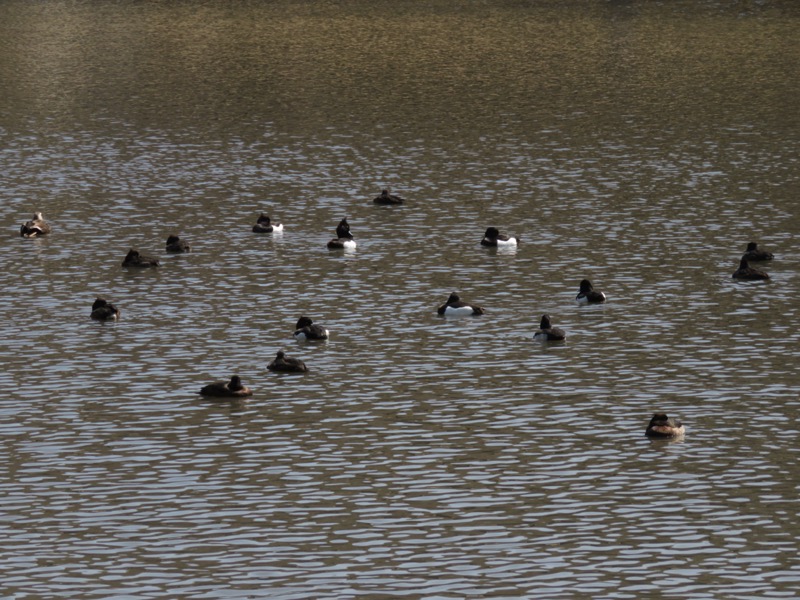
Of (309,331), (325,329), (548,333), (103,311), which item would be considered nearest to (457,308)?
(548,333)

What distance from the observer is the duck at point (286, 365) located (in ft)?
128

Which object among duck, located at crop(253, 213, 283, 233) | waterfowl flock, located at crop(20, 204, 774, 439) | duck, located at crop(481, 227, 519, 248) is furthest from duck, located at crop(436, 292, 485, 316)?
duck, located at crop(253, 213, 283, 233)

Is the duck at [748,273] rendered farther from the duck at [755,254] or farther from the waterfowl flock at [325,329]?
the duck at [755,254]

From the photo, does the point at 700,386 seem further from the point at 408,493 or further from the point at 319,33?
the point at 319,33

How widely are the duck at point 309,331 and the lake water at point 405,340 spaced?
0.85 feet

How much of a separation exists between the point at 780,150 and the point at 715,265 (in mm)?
21176

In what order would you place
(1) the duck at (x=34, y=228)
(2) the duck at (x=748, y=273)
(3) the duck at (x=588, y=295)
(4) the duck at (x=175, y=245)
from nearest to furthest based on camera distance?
(3) the duck at (x=588, y=295) < (2) the duck at (x=748, y=273) < (4) the duck at (x=175, y=245) < (1) the duck at (x=34, y=228)

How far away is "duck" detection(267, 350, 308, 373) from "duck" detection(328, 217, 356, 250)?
14149 mm

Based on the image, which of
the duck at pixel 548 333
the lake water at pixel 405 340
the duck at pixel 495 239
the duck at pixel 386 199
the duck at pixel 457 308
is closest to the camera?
the lake water at pixel 405 340

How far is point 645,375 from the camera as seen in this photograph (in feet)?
126

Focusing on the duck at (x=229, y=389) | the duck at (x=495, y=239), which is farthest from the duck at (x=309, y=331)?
the duck at (x=495, y=239)

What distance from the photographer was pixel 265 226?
181 ft

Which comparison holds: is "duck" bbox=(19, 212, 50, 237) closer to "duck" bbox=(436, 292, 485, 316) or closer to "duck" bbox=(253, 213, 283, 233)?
"duck" bbox=(253, 213, 283, 233)

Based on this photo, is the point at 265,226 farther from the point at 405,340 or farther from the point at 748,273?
the point at 748,273
